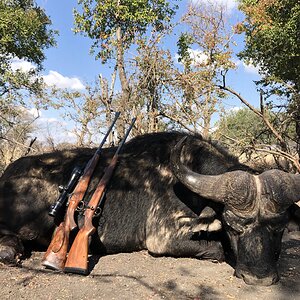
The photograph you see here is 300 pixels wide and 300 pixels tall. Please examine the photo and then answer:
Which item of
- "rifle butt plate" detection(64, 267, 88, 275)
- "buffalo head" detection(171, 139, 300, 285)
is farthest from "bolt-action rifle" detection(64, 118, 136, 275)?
"buffalo head" detection(171, 139, 300, 285)

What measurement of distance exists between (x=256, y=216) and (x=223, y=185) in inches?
17.3

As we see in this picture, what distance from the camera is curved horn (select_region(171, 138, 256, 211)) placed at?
11.3ft

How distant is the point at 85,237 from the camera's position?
12.3ft

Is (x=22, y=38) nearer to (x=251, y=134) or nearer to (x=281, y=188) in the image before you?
(x=251, y=134)

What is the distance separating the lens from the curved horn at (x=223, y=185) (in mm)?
3457

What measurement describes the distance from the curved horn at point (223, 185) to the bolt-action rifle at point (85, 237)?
0.93 metres

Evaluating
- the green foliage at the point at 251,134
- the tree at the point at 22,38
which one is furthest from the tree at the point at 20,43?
the green foliage at the point at 251,134

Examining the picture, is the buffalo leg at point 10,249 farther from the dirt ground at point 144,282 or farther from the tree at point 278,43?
the tree at point 278,43

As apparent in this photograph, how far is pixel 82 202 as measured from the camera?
4.16 m

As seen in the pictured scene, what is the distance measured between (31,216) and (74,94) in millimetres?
12419

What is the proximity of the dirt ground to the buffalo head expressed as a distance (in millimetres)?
188

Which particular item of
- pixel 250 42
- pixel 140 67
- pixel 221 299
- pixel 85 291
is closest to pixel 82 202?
pixel 85 291

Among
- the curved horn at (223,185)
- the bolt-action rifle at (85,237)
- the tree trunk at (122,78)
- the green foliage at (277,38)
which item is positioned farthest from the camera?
the tree trunk at (122,78)

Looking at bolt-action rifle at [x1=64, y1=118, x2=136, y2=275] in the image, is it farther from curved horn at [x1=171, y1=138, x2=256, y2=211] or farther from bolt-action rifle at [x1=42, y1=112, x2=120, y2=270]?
curved horn at [x1=171, y1=138, x2=256, y2=211]
